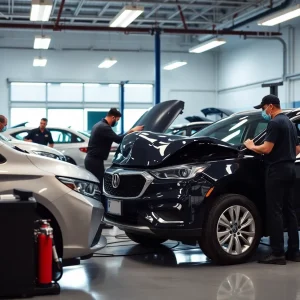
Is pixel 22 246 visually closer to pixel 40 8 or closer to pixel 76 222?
pixel 76 222

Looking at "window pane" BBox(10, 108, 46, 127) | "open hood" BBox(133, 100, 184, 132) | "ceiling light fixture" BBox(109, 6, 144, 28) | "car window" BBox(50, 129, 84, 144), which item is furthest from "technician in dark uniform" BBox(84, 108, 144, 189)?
"window pane" BBox(10, 108, 46, 127)

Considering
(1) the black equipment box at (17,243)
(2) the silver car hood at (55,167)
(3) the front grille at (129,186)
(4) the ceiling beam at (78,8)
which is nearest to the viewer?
(1) the black equipment box at (17,243)

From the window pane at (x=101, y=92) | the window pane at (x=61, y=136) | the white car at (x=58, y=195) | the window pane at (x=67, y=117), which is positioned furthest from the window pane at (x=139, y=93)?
the white car at (x=58, y=195)

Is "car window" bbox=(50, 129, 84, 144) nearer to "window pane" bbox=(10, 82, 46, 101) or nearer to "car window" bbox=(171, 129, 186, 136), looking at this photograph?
"car window" bbox=(171, 129, 186, 136)

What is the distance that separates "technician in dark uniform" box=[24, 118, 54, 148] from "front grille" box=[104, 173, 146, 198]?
7167 millimetres

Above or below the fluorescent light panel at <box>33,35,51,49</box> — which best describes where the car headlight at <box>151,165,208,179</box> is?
below

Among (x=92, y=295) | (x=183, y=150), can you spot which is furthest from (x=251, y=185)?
(x=92, y=295)

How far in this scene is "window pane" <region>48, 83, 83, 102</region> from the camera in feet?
84.1

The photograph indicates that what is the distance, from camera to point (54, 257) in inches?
186

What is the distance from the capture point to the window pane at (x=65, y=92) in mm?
25641

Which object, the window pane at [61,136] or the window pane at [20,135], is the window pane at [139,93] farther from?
the window pane at [20,135]

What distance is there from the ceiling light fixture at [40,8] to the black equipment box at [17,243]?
8473 mm

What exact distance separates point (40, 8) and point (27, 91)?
13.0m

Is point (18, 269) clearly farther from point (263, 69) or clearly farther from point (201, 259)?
point (263, 69)
